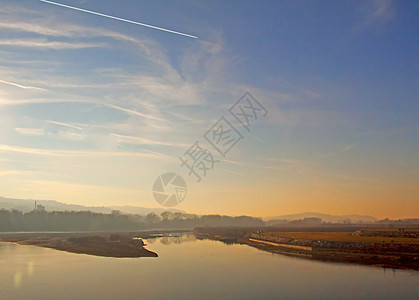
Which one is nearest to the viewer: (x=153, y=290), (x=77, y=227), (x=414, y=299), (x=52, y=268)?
(x=414, y=299)

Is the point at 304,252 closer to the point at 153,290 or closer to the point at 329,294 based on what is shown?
the point at 329,294

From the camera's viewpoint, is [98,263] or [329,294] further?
[98,263]

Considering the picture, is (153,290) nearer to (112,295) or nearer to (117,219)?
(112,295)

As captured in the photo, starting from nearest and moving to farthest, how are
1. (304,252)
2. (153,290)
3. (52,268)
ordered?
(153,290)
(52,268)
(304,252)

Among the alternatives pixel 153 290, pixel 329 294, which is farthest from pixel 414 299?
pixel 153 290

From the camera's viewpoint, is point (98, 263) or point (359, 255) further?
point (359, 255)

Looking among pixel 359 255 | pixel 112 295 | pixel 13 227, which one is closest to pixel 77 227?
pixel 13 227
